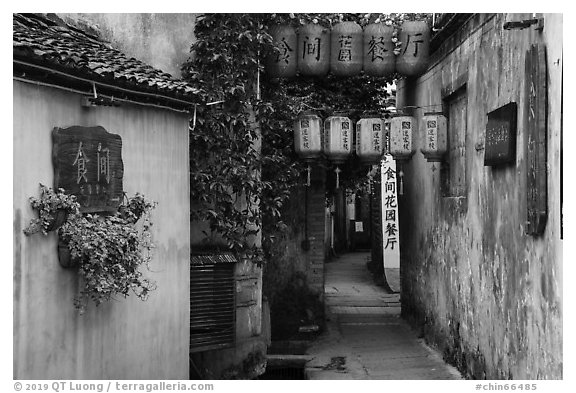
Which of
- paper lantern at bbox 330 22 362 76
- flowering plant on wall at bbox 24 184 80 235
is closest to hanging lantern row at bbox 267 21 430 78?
paper lantern at bbox 330 22 362 76

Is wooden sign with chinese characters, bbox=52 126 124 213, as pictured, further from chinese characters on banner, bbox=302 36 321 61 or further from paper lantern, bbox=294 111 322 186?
chinese characters on banner, bbox=302 36 321 61

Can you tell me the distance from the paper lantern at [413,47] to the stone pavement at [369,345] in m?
4.79

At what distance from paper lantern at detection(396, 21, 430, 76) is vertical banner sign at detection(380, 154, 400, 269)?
3.14 metres

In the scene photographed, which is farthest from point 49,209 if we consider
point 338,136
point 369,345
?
point 369,345

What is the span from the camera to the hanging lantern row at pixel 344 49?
12.1 m

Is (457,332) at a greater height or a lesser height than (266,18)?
lesser

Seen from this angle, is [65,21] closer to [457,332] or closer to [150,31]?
[150,31]

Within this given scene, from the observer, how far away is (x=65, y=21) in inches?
376

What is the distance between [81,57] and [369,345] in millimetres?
8170

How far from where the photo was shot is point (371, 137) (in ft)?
39.1

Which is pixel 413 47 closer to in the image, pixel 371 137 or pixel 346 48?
pixel 346 48

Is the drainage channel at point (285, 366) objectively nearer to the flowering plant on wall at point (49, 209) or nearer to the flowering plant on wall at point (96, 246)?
the flowering plant on wall at point (96, 246)

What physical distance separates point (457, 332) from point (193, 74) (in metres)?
5.37
